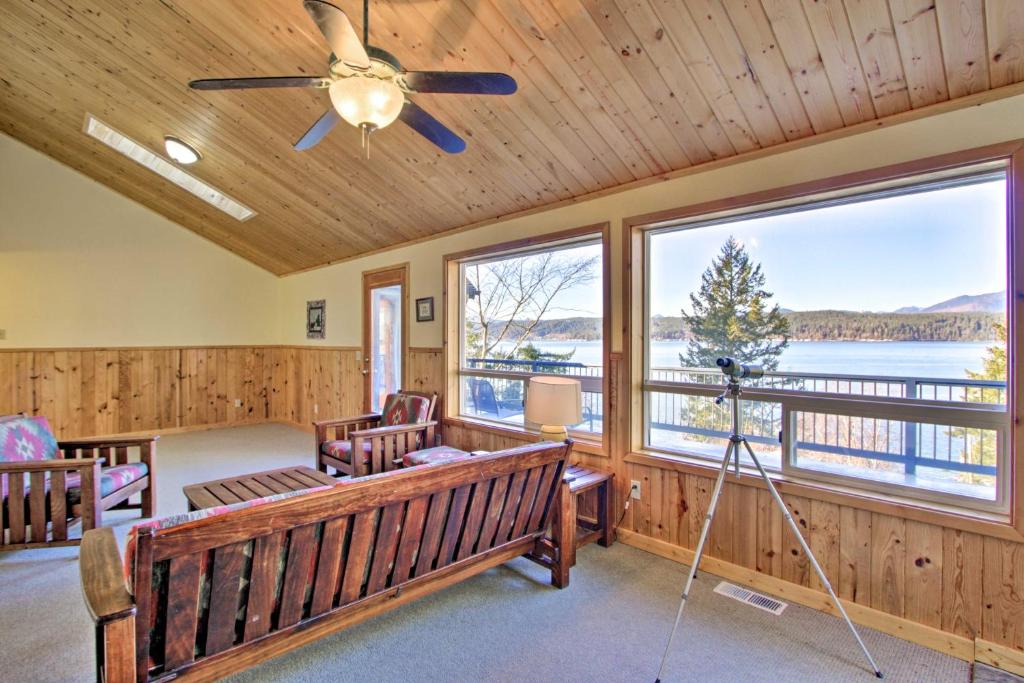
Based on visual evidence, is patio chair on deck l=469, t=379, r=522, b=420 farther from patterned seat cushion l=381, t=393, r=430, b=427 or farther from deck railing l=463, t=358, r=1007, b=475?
deck railing l=463, t=358, r=1007, b=475

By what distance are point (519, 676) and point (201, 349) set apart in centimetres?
670

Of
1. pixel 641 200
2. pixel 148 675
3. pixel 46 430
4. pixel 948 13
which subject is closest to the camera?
pixel 148 675

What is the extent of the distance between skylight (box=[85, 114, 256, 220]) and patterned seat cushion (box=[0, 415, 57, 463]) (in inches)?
109

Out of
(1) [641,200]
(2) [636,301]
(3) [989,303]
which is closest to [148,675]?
(2) [636,301]

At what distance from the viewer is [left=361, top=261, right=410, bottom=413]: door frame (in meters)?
4.96

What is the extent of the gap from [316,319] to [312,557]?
5443 millimetres

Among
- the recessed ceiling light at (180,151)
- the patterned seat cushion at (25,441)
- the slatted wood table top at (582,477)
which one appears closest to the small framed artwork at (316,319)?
the recessed ceiling light at (180,151)

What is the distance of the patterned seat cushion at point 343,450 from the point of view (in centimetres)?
388

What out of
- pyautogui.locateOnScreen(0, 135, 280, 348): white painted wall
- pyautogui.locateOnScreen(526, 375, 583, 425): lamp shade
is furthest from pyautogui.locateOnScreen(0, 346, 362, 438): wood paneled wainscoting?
pyautogui.locateOnScreen(526, 375, 583, 425): lamp shade

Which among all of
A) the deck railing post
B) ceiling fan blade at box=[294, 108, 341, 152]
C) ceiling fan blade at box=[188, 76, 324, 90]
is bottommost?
the deck railing post

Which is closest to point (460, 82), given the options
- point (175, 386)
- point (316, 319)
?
point (316, 319)

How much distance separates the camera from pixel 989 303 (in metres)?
2.09

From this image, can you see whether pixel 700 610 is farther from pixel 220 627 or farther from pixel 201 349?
pixel 201 349

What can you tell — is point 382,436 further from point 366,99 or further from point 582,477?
point 366,99
